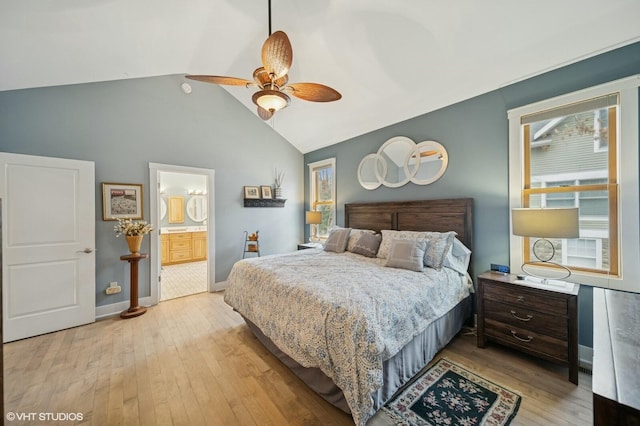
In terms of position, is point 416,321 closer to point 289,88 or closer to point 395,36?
point 289,88

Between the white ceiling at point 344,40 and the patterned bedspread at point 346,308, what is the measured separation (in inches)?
87.7

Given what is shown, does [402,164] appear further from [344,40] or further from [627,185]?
[627,185]

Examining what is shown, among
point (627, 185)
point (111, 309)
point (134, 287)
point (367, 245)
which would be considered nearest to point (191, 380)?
point (134, 287)

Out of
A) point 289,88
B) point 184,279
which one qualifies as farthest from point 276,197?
point 289,88

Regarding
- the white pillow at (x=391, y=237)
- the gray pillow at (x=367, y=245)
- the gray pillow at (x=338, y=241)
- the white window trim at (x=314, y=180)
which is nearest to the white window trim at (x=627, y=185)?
the white pillow at (x=391, y=237)

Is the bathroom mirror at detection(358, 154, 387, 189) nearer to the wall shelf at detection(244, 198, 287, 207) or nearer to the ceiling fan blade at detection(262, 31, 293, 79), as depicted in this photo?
the wall shelf at detection(244, 198, 287, 207)

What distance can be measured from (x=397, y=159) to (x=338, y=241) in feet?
5.17

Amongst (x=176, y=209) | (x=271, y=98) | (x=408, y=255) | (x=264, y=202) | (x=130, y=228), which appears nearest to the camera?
(x=271, y=98)

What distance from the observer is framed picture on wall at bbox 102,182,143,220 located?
328 cm

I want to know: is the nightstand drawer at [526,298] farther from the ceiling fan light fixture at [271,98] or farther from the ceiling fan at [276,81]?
the ceiling fan light fixture at [271,98]

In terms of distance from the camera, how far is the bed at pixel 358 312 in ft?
4.89

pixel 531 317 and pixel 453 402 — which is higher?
pixel 531 317

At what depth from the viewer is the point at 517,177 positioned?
2.55 meters

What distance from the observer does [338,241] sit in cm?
359
